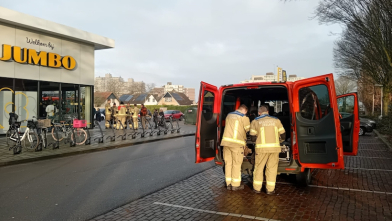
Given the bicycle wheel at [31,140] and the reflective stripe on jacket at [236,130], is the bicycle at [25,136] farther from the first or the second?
the reflective stripe on jacket at [236,130]

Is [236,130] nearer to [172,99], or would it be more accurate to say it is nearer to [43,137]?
[43,137]

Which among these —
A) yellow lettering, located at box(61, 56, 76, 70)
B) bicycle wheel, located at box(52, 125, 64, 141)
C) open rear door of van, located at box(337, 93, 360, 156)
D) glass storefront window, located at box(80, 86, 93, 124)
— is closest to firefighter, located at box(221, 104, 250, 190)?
open rear door of van, located at box(337, 93, 360, 156)

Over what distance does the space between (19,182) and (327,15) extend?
50.3 ft

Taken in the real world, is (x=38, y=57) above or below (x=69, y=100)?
above

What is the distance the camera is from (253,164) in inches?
228

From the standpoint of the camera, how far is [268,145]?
5.43 meters

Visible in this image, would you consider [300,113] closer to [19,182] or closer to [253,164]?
[253,164]

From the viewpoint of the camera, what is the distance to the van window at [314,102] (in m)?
5.40

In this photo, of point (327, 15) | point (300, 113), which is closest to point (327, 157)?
point (300, 113)

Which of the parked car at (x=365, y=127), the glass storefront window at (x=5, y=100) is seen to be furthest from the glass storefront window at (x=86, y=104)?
the parked car at (x=365, y=127)

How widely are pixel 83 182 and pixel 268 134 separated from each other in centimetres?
400

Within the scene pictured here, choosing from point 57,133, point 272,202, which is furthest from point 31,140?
point 272,202

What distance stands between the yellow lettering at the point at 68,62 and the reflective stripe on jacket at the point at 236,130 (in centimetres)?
1558

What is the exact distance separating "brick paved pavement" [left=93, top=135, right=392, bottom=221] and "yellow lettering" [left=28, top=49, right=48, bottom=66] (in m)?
13.6
